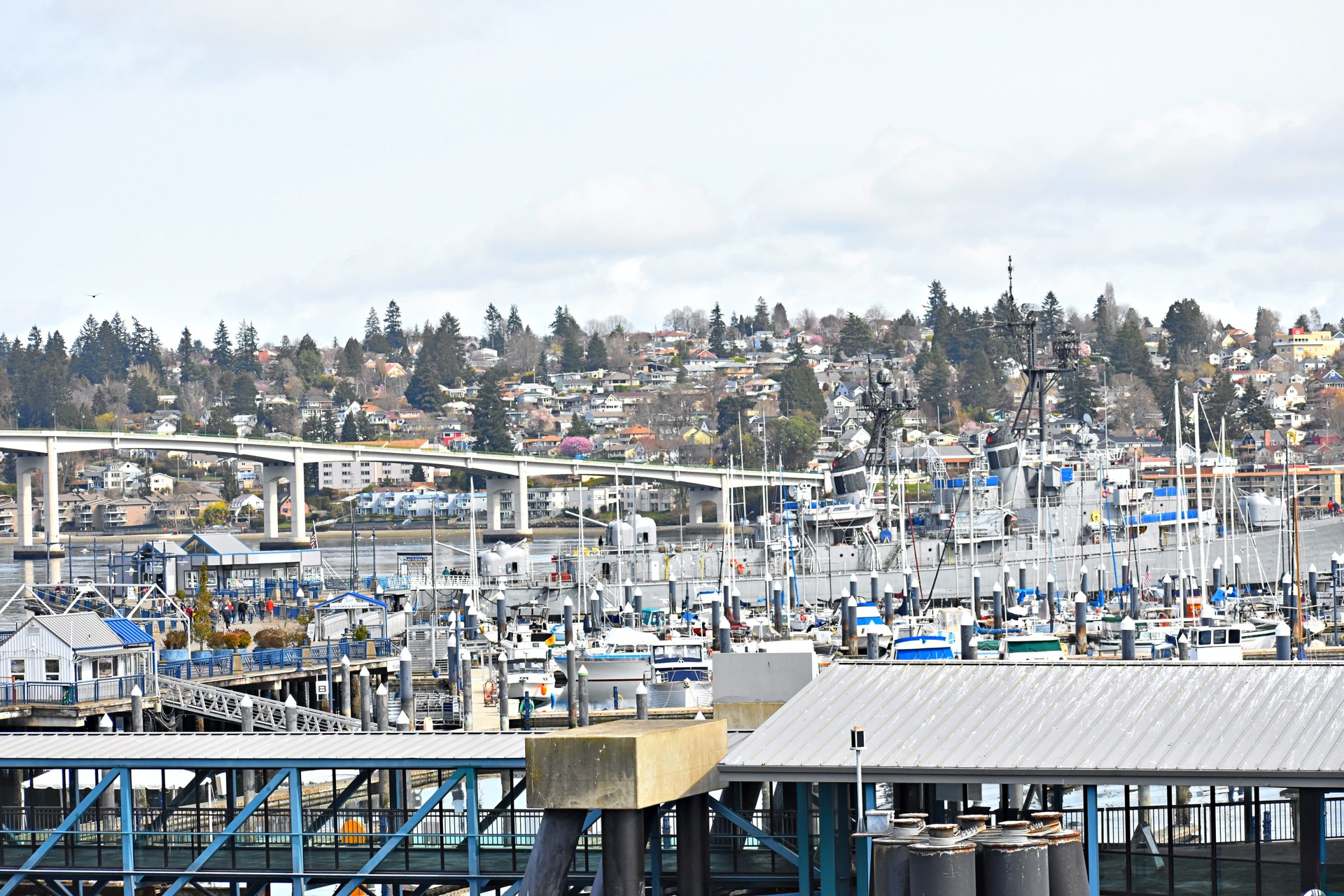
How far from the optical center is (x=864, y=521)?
66875 millimetres

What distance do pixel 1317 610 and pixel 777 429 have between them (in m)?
127

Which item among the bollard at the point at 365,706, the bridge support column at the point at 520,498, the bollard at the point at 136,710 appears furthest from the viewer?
the bridge support column at the point at 520,498

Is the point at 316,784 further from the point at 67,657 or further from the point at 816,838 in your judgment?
the point at 816,838

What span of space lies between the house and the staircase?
560mm

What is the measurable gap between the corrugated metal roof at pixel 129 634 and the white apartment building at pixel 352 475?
515ft

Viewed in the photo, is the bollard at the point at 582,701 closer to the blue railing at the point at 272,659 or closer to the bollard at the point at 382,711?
the bollard at the point at 382,711

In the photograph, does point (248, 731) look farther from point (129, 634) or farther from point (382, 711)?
point (129, 634)

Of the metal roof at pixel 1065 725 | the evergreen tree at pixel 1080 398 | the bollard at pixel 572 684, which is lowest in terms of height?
the bollard at pixel 572 684

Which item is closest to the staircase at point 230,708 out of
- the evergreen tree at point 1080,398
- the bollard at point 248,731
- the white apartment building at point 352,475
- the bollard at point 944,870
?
the bollard at point 248,731

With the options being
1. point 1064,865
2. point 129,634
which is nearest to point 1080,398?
point 129,634

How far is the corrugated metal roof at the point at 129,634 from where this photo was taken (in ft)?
→ 115

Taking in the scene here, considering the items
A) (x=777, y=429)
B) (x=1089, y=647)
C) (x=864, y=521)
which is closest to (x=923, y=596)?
(x=864, y=521)

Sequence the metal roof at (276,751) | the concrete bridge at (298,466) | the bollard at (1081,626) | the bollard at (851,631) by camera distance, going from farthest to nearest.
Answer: the concrete bridge at (298,466), the bollard at (1081,626), the bollard at (851,631), the metal roof at (276,751)

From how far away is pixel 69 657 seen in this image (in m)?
34.0
